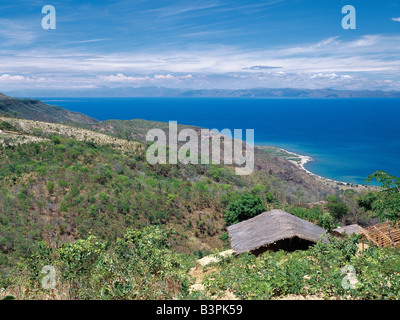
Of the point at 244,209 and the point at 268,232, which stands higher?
the point at 268,232

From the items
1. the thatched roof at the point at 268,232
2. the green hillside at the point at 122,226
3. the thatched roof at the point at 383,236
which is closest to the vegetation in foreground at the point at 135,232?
the green hillside at the point at 122,226

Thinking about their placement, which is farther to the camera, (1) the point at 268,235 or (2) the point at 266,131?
(2) the point at 266,131

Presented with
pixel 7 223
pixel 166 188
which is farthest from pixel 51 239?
pixel 166 188

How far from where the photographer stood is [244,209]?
765 inches

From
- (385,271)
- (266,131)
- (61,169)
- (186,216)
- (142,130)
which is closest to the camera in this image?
(385,271)

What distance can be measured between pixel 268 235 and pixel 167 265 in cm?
761

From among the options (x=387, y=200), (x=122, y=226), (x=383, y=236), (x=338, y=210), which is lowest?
(x=338, y=210)

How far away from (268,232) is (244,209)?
5918 millimetres

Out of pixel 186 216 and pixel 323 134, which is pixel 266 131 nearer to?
pixel 323 134

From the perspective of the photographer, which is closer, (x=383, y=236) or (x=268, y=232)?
(x=383, y=236)

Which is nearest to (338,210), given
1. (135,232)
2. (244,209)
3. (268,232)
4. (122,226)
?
(244,209)

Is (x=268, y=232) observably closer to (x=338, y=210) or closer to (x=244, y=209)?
(x=244, y=209)

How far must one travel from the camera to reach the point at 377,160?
82.2m

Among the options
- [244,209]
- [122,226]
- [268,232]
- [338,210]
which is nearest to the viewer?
[268,232]
